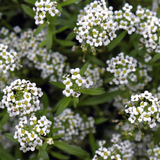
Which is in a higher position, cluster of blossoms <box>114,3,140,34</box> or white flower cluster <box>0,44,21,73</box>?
cluster of blossoms <box>114,3,140,34</box>

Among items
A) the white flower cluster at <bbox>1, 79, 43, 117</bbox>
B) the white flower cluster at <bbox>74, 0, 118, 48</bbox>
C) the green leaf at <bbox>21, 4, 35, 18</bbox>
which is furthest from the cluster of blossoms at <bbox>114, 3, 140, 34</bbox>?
the white flower cluster at <bbox>1, 79, 43, 117</bbox>

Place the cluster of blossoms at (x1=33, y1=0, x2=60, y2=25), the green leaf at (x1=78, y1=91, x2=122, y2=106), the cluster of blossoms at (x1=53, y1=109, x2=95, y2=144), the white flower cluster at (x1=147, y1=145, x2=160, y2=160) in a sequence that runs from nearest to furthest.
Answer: the cluster of blossoms at (x1=33, y1=0, x2=60, y2=25) → the white flower cluster at (x1=147, y1=145, x2=160, y2=160) → the cluster of blossoms at (x1=53, y1=109, x2=95, y2=144) → the green leaf at (x1=78, y1=91, x2=122, y2=106)

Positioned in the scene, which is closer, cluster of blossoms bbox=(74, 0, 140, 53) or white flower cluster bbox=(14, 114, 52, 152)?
white flower cluster bbox=(14, 114, 52, 152)

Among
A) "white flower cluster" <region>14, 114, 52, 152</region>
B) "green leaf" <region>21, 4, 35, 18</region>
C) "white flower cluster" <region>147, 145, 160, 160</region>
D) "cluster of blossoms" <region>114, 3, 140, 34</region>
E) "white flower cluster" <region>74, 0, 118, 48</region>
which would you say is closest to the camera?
"white flower cluster" <region>14, 114, 52, 152</region>

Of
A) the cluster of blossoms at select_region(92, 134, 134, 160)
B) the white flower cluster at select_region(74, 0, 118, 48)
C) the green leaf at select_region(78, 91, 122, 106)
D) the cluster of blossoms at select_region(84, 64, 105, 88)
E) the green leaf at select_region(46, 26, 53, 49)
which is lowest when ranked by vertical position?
the cluster of blossoms at select_region(92, 134, 134, 160)

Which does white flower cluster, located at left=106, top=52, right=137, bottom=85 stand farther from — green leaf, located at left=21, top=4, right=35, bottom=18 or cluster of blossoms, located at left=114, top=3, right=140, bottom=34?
green leaf, located at left=21, top=4, right=35, bottom=18
